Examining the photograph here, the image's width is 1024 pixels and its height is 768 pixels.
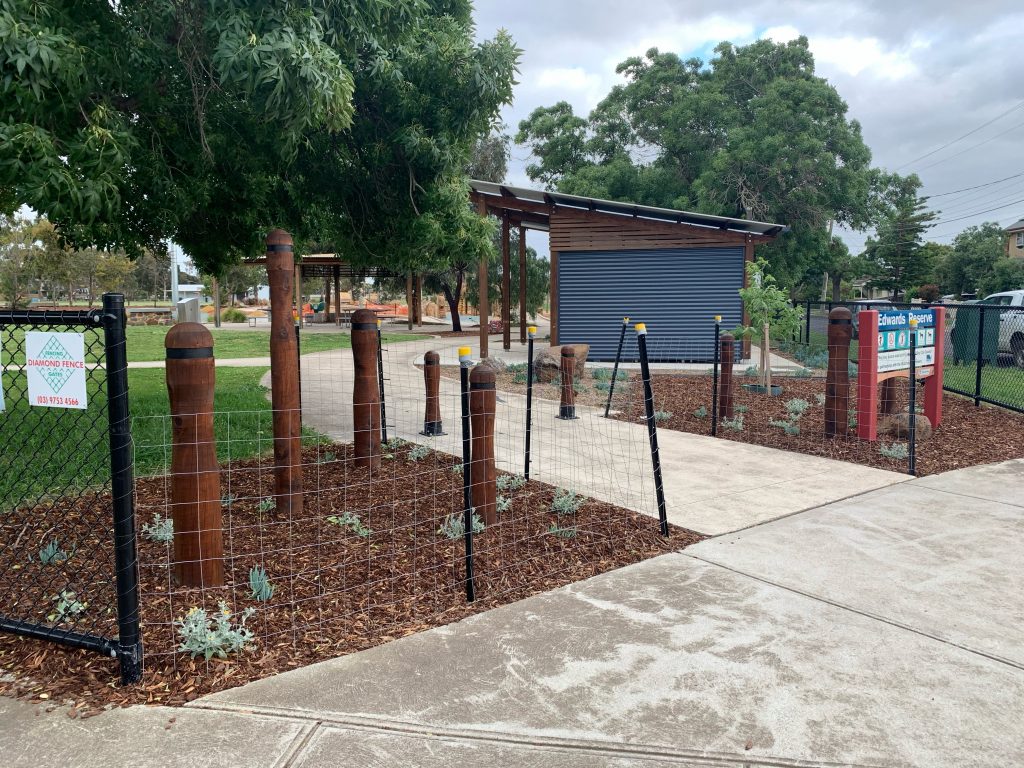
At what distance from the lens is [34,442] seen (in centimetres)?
745

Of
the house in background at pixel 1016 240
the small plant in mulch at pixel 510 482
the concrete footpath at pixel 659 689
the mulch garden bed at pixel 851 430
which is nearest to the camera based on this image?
the concrete footpath at pixel 659 689

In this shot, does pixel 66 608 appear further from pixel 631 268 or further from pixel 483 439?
pixel 631 268

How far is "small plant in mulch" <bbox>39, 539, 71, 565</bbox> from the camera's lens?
4207 mm

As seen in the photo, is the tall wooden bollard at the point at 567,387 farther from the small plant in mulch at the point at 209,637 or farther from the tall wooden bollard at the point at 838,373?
the small plant in mulch at the point at 209,637

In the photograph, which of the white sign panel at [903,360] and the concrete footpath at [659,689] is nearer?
the concrete footpath at [659,689]

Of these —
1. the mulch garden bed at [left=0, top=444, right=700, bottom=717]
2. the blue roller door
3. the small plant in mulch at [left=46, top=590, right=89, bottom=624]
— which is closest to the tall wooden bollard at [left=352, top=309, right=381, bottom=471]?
the mulch garden bed at [left=0, top=444, right=700, bottom=717]

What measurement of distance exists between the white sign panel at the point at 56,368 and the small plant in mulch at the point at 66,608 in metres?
1.03

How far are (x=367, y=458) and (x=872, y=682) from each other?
439 centimetres

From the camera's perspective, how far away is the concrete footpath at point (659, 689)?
268 centimetres

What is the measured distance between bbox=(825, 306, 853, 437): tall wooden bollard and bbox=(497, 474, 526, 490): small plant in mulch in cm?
406

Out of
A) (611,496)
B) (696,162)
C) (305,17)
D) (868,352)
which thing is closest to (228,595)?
(611,496)

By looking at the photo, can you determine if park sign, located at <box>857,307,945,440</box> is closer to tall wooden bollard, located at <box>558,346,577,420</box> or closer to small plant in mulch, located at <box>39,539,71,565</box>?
tall wooden bollard, located at <box>558,346,577,420</box>

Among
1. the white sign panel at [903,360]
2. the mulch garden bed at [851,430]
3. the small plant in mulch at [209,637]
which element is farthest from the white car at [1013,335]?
the small plant in mulch at [209,637]

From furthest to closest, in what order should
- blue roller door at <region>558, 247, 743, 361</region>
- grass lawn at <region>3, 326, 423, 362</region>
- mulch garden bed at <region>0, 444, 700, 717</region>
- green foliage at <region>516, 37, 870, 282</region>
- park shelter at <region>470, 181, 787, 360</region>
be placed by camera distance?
green foliage at <region>516, 37, 870, 282</region>
grass lawn at <region>3, 326, 423, 362</region>
blue roller door at <region>558, 247, 743, 361</region>
park shelter at <region>470, 181, 787, 360</region>
mulch garden bed at <region>0, 444, 700, 717</region>
